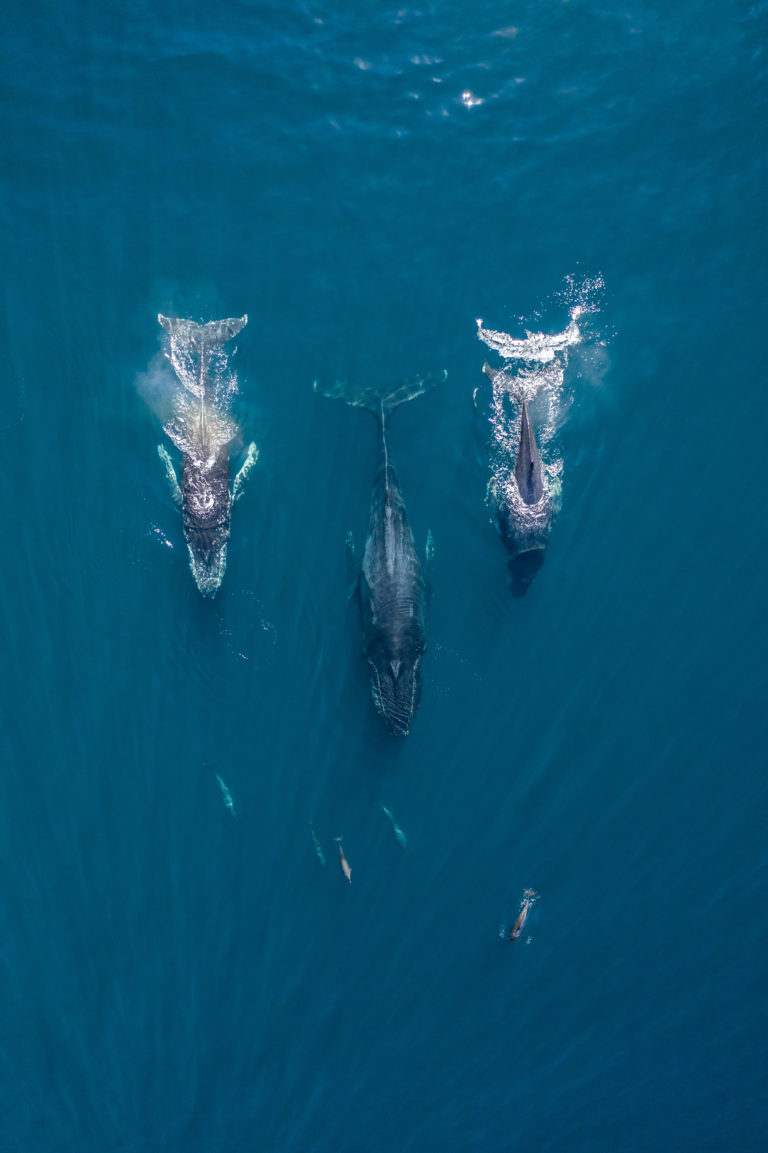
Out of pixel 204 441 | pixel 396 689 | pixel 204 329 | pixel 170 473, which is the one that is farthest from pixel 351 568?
pixel 204 329

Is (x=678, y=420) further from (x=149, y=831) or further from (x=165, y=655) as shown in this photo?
(x=149, y=831)

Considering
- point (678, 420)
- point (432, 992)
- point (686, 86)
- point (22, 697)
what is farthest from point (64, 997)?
point (686, 86)

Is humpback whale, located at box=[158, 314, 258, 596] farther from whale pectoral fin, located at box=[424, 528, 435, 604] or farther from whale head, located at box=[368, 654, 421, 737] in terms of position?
whale pectoral fin, located at box=[424, 528, 435, 604]

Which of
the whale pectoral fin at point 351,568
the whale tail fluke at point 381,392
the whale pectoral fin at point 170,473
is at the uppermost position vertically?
the whale tail fluke at point 381,392

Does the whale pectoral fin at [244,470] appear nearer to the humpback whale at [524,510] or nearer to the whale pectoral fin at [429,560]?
the whale pectoral fin at [429,560]

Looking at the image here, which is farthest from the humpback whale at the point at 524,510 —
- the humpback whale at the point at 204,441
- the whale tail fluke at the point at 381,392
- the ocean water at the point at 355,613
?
the humpback whale at the point at 204,441

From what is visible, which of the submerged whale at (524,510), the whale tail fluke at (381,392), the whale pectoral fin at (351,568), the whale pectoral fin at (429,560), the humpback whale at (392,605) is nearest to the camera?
the humpback whale at (392,605)
